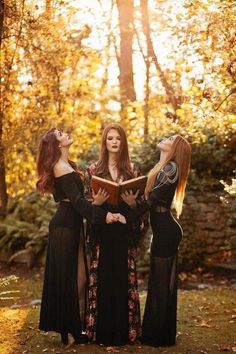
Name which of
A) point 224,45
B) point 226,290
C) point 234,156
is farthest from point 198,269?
point 224,45

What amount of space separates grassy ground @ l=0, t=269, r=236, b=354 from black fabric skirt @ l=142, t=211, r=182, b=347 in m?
0.15

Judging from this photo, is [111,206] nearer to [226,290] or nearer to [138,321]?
[138,321]

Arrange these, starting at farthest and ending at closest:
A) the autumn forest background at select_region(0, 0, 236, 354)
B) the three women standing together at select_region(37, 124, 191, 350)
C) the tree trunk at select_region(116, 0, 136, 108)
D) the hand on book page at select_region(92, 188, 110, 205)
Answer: the tree trunk at select_region(116, 0, 136, 108)
the autumn forest background at select_region(0, 0, 236, 354)
the three women standing together at select_region(37, 124, 191, 350)
the hand on book page at select_region(92, 188, 110, 205)

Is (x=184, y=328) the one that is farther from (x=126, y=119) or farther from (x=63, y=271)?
(x=126, y=119)

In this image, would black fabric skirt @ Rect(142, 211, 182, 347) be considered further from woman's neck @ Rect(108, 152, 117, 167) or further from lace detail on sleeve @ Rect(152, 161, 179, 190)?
woman's neck @ Rect(108, 152, 117, 167)

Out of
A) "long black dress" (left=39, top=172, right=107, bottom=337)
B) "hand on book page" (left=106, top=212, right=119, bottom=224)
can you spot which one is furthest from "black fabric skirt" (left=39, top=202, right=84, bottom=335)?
"hand on book page" (left=106, top=212, right=119, bottom=224)

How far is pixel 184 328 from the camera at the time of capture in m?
6.79

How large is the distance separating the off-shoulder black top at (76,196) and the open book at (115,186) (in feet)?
0.55

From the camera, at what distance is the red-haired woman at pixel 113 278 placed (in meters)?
5.95

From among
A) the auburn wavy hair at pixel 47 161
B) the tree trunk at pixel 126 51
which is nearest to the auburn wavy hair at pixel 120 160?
the auburn wavy hair at pixel 47 161

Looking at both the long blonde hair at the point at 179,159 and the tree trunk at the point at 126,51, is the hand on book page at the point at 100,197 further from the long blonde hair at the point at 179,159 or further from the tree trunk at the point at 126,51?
the tree trunk at the point at 126,51

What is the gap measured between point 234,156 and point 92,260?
5.62 metres

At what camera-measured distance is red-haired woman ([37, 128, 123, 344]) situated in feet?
19.6

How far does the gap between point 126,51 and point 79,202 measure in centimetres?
1135
